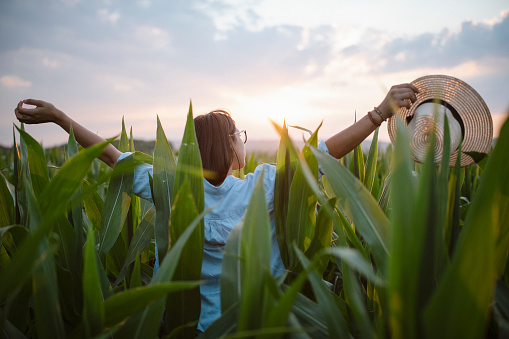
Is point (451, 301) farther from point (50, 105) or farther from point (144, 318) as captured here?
point (50, 105)

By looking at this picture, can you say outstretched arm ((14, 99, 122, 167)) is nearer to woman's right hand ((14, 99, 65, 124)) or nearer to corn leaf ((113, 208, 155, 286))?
woman's right hand ((14, 99, 65, 124))

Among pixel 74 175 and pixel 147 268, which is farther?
pixel 147 268

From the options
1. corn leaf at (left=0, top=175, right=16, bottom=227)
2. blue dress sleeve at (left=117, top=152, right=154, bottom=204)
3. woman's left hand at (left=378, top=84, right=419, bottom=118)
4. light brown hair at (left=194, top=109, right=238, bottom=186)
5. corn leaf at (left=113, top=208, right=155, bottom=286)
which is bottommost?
corn leaf at (left=113, top=208, right=155, bottom=286)

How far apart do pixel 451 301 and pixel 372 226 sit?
0.60ft

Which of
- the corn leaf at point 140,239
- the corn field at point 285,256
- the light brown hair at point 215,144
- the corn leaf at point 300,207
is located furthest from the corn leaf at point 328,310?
the light brown hair at point 215,144

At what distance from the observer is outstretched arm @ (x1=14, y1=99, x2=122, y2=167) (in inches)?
34.7

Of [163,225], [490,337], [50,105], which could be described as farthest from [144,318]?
[50,105]

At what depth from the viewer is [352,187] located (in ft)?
1.71

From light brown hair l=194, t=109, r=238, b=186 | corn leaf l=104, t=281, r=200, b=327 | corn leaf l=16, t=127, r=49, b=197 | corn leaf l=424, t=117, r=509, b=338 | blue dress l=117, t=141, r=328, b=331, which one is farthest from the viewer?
light brown hair l=194, t=109, r=238, b=186

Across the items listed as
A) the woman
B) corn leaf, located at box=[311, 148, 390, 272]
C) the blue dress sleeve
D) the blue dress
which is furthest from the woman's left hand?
the blue dress sleeve

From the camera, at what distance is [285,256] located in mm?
734

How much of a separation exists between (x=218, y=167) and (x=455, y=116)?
641mm

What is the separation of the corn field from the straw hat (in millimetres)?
64

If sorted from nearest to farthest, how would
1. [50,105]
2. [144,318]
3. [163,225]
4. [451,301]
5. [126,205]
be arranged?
[451,301] < [144,318] < [163,225] < [126,205] < [50,105]
